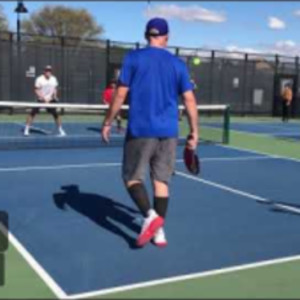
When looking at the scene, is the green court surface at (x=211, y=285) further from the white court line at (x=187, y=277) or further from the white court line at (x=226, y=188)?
the white court line at (x=226, y=188)

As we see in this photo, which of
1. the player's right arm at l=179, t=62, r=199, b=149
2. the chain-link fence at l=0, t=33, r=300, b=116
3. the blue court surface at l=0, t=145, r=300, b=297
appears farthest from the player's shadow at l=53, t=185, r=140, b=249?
the chain-link fence at l=0, t=33, r=300, b=116

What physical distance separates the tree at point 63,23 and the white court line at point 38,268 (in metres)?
58.9

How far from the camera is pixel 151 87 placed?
5324mm

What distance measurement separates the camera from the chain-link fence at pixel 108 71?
24.8 meters

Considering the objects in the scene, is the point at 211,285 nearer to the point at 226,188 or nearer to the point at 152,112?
the point at 152,112

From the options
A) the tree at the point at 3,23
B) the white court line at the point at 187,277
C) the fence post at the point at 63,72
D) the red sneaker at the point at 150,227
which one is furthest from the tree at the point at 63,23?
the white court line at the point at 187,277

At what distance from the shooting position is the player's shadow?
6230 mm

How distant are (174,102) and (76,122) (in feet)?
54.2

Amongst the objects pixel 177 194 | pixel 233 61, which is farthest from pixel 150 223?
pixel 233 61

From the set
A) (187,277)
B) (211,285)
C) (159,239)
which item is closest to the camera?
(211,285)

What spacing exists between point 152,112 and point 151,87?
8.7 inches

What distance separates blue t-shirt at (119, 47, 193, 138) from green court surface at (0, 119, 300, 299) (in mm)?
1412

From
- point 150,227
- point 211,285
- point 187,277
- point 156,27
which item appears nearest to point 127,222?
point 150,227

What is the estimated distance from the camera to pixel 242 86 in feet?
99.3
